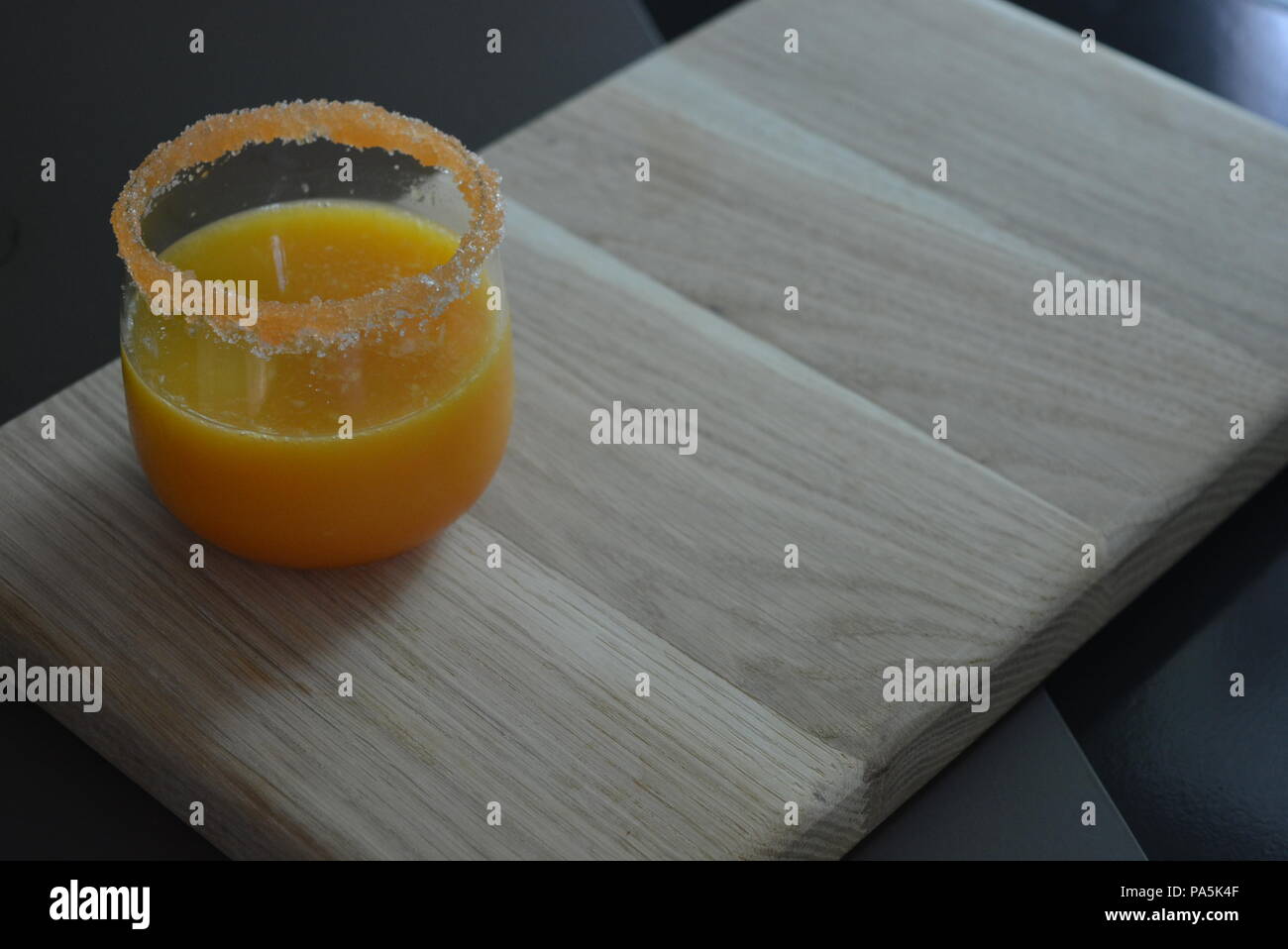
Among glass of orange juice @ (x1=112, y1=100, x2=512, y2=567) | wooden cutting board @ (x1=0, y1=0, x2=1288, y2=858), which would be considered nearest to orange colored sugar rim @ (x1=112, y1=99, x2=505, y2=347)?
glass of orange juice @ (x1=112, y1=100, x2=512, y2=567)

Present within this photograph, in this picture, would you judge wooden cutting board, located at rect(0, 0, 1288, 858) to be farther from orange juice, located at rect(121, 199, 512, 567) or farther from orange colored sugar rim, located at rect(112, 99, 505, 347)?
orange colored sugar rim, located at rect(112, 99, 505, 347)

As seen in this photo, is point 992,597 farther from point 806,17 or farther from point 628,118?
point 806,17

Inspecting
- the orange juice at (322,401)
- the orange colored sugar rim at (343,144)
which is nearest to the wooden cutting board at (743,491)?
the orange juice at (322,401)

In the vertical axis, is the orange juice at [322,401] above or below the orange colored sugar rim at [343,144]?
below

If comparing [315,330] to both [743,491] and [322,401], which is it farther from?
[743,491]

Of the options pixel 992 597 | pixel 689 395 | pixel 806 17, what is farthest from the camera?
pixel 806 17

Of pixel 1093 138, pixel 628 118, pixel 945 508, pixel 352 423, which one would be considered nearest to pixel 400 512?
pixel 352 423

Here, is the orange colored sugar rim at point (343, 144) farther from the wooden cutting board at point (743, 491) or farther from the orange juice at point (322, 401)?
the wooden cutting board at point (743, 491)

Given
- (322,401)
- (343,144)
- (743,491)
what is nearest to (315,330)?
(322,401)
